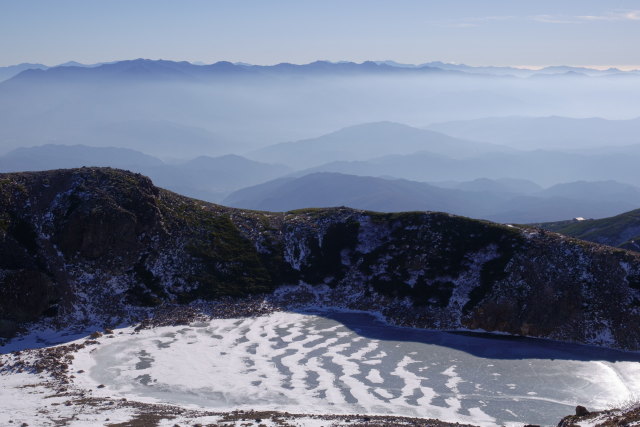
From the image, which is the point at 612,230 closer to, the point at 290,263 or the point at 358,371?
the point at 290,263

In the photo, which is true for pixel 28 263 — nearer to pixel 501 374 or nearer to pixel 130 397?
pixel 130 397

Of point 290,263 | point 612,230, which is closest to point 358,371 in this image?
point 290,263

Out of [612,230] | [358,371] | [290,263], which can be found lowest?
[358,371]

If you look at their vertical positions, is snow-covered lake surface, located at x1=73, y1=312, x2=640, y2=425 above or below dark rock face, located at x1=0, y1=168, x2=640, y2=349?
below

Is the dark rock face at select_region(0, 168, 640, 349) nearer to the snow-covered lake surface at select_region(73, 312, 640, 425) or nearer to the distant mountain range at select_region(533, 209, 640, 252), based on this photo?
the snow-covered lake surface at select_region(73, 312, 640, 425)

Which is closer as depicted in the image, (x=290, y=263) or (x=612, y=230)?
(x=290, y=263)

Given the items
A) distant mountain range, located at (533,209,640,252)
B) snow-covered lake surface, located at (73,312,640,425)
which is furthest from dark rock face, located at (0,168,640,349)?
distant mountain range, located at (533,209,640,252)
